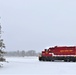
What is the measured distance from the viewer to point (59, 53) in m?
52.5

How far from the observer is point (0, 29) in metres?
30.2

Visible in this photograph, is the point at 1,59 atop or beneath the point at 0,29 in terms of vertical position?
beneath

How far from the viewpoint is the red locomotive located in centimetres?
5092

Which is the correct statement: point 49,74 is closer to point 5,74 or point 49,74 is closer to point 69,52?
point 5,74

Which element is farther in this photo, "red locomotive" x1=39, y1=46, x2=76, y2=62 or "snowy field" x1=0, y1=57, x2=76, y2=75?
"red locomotive" x1=39, y1=46, x2=76, y2=62

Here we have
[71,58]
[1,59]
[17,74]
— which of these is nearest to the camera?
[17,74]

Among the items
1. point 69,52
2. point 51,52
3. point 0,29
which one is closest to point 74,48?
point 69,52

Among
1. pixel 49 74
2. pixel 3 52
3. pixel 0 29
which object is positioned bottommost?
pixel 49 74

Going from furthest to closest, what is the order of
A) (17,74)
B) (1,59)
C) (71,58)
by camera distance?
(71,58)
(1,59)
(17,74)

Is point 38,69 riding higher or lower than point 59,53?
lower

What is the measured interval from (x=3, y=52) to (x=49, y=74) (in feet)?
30.8

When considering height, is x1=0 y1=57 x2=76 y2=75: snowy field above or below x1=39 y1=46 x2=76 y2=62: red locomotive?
below

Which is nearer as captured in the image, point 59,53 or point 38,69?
point 38,69

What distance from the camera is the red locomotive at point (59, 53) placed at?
5092cm
